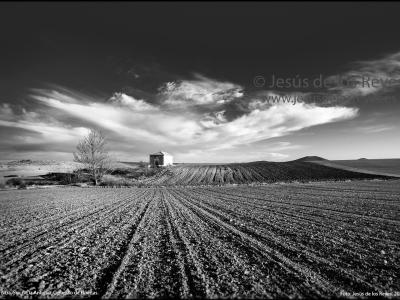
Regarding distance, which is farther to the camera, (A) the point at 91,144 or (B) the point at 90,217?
(A) the point at 91,144

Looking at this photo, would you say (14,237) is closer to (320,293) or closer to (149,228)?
(149,228)

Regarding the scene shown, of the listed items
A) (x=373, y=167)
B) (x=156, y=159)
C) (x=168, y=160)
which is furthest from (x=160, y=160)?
(x=373, y=167)

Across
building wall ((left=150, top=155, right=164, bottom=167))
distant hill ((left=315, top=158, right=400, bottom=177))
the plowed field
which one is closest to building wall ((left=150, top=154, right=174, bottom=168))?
building wall ((left=150, top=155, right=164, bottom=167))

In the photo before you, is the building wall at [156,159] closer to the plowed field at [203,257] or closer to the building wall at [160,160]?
the building wall at [160,160]

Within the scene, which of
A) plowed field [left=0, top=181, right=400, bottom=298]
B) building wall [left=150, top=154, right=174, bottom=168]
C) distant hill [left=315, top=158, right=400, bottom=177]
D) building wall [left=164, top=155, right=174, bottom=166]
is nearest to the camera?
plowed field [left=0, top=181, right=400, bottom=298]

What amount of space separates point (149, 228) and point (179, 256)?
4156mm

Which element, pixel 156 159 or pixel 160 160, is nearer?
pixel 160 160

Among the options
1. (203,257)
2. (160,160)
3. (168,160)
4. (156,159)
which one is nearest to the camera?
(203,257)

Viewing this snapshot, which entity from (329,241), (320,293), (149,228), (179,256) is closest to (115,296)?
(179,256)

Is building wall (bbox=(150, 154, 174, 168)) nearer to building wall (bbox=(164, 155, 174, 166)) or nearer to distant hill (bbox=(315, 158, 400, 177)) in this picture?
building wall (bbox=(164, 155, 174, 166))

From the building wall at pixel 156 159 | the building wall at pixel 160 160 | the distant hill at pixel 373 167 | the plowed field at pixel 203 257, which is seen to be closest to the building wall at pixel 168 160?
the building wall at pixel 160 160

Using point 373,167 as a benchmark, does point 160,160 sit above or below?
above

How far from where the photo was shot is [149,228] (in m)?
11.0

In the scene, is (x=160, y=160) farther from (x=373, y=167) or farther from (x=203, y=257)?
(x=203, y=257)
